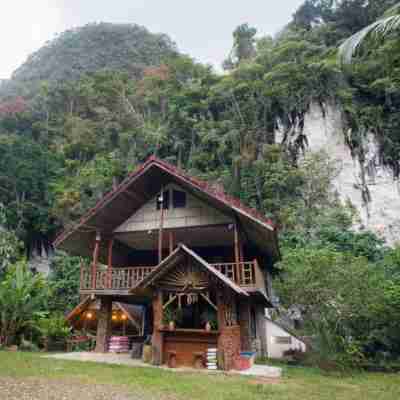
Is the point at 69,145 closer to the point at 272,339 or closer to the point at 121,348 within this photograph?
the point at 121,348

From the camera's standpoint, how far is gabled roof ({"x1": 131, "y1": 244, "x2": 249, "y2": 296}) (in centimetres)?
1030

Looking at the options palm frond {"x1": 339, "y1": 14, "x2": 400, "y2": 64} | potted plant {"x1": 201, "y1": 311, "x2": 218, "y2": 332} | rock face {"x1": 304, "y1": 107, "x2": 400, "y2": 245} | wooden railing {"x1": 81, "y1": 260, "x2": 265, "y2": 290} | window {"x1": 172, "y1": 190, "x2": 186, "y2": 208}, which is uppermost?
rock face {"x1": 304, "y1": 107, "x2": 400, "y2": 245}

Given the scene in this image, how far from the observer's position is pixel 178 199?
14531mm

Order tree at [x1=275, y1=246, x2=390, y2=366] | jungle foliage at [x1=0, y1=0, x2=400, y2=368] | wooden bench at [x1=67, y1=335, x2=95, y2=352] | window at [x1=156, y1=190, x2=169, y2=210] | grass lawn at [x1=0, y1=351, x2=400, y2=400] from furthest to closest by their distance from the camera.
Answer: jungle foliage at [x1=0, y1=0, x2=400, y2=368]
wooden bench at [x1=67, y1=335, x2=95, y2=352]
window at [x1=156, y1=190, x2=169, y2=210]
tree at [x1=275, y1=246, x2=390, y2=366]
grass lawn at [x1=0, y1=351, x2=400, y2=400]

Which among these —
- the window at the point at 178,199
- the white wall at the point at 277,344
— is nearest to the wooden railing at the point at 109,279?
the window at the point at 178,199

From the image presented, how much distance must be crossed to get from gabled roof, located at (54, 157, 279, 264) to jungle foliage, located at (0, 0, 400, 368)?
227 inches

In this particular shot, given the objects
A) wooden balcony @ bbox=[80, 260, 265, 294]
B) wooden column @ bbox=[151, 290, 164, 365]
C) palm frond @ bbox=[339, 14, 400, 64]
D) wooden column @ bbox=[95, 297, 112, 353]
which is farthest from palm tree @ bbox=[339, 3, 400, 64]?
wooden column @ bbox=[95, 297, 112, 353]

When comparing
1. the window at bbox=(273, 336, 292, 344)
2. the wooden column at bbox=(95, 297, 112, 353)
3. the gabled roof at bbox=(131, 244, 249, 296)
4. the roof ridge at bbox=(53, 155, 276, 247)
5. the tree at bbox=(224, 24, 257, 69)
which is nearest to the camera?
the gabled roof at bbox=(131, 244, 249, 296)

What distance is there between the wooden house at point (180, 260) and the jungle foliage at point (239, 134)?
6353 millimetres

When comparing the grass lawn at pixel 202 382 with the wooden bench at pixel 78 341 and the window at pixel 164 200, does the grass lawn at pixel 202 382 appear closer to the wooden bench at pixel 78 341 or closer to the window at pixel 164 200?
the wooden bench at pixel 78 341

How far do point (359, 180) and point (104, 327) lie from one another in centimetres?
2048

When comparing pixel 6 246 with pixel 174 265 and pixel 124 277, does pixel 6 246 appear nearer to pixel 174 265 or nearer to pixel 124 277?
pixel 124 277

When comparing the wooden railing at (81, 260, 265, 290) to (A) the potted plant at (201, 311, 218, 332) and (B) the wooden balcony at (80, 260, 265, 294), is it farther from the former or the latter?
(A) the potted plant at (201, 311, 218, 332)

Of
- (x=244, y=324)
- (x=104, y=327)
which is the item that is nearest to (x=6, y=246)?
(x=104, y=327)
